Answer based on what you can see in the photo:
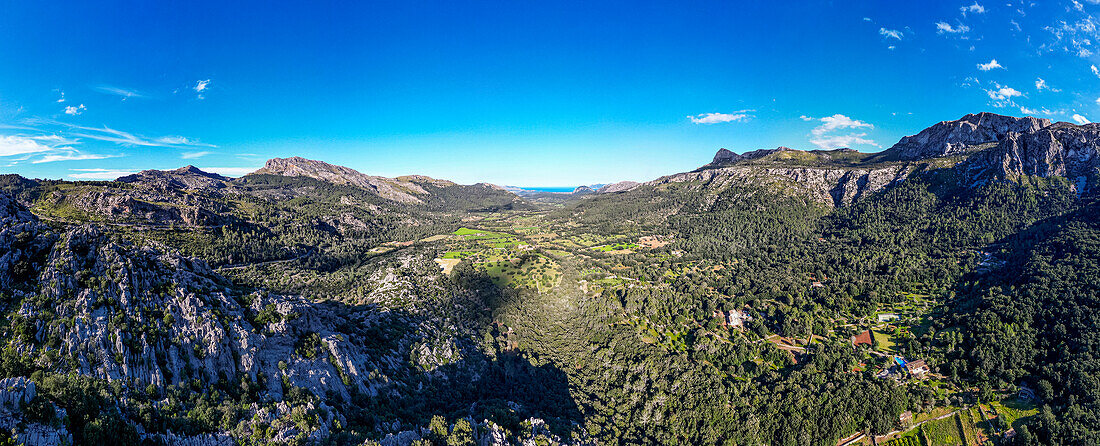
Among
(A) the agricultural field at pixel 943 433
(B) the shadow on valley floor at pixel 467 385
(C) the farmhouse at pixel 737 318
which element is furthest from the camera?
(C) the farmhouse at pixel 737 318

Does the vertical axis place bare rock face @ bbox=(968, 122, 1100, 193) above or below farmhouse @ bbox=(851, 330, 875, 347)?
above

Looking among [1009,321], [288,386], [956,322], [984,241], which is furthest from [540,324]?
[984,241]

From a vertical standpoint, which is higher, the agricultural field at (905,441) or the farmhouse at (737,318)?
the farmhouse at (737,318)

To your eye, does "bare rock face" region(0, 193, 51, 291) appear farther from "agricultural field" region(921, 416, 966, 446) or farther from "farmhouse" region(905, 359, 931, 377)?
"farmhouse" region(905, 359, 931, 377)

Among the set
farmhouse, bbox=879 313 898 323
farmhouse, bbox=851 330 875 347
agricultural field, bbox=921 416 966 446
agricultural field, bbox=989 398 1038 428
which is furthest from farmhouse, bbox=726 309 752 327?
agricultural field, bbox=989 398 1038 428

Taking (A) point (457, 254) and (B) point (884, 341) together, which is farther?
(A) point (457, 254)

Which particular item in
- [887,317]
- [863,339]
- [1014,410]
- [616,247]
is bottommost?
[1014,410]

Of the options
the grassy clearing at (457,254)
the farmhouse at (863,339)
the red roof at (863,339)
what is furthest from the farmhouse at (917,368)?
the grassy clearing at (457,254)

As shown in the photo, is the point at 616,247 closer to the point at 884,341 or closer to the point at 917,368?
the point at 884,341

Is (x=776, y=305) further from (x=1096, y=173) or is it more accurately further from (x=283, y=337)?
(x=1096, y=173)

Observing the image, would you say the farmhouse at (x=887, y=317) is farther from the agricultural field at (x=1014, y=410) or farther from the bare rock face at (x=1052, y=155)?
the bare rock face at (x=1052, y=155)

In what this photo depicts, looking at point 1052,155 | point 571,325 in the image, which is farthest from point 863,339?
point 1052,155
